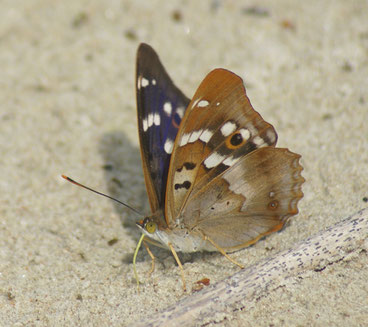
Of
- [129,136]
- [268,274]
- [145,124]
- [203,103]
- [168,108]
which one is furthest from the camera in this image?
[129,136]

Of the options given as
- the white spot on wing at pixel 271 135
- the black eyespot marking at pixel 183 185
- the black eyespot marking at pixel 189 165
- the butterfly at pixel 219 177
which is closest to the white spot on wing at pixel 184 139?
the butterfly at pixel 219 177

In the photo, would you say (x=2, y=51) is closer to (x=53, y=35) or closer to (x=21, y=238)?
(x=53, y=35)

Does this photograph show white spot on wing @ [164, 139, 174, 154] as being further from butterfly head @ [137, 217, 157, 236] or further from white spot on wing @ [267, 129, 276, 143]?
white spot on wing @ [267, 129, 276, 143]

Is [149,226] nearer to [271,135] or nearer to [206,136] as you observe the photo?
[206,136]

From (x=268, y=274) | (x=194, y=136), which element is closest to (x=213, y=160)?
(x=194, y=136)

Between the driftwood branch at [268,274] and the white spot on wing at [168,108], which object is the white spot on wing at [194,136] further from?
the driftwood branch at [268,274]

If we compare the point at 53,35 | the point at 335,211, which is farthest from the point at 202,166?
the point at 53,35
